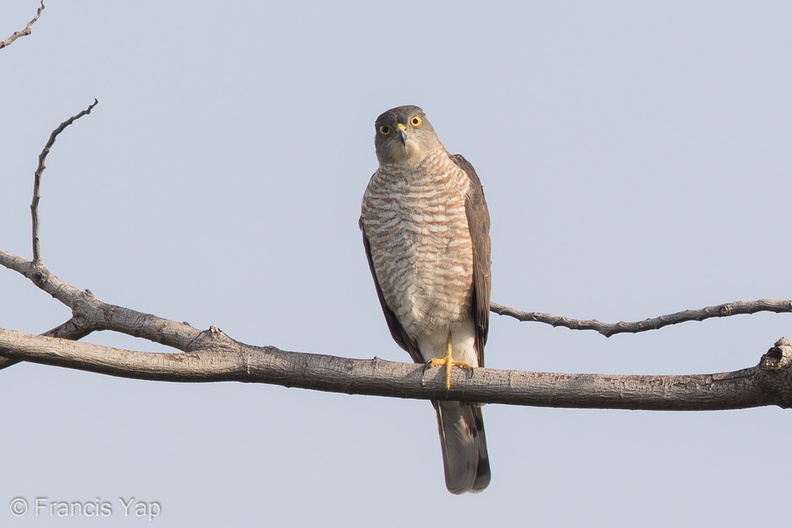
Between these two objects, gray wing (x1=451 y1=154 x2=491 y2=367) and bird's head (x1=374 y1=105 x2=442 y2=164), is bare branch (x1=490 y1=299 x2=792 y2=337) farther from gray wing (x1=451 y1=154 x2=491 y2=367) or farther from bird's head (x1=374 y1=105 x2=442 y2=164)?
bird's head (x1=374 y1=105 x2=442 y2=164)

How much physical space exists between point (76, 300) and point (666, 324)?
112 inches

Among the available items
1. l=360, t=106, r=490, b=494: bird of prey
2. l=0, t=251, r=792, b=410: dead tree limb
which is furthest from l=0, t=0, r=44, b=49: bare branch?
l=360, t=106, r=490, b=494: bird of prey

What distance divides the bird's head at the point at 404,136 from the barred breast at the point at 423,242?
89 mm

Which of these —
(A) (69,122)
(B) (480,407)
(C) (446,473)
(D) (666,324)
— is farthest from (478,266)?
(A) (69,122)

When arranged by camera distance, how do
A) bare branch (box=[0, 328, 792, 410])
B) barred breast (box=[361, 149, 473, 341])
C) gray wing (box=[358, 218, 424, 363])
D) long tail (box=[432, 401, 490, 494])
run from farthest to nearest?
gray wing (box=[358, 218, 424, 363])
long tail (box=[432, 401, 490, 494])
barred breast (box=[361, 149, 473, 341])
bare branch (box=[0, 328, 792, 410])

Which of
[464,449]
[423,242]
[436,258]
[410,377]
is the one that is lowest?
[464,449]

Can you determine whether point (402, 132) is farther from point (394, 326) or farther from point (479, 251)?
point (394, 326)

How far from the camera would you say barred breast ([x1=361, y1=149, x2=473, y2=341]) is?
5883mm

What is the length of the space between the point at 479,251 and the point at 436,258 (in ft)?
1.01

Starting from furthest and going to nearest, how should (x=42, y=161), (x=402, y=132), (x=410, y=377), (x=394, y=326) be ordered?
(x=394, y=326), (x=402, y=132), (x=410, y=377), (x=42, y=161)

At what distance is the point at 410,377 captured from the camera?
4234 mm

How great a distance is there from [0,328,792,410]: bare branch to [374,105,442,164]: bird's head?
2263mm

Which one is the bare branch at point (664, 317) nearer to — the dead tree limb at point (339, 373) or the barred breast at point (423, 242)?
the dead tree limb at point (339, 373)

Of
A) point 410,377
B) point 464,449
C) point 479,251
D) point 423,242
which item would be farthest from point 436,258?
point 410,377
